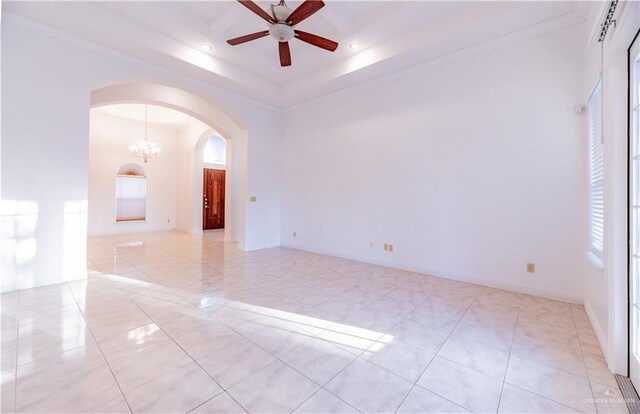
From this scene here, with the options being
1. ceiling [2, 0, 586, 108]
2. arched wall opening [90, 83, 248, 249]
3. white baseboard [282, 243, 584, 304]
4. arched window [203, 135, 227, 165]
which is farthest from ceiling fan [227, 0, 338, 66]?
arched window [203, 135, 227, 165]

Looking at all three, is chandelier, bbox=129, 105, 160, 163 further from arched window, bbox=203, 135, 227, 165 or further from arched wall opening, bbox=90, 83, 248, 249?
arched window, bbox=203, 135, 227, 165

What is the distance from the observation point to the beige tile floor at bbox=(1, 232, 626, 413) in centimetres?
170

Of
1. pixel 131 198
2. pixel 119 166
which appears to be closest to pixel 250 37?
pixel 119 166

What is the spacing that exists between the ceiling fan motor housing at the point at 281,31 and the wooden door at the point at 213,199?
23.5 feet

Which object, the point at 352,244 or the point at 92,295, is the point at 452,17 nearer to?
the point at 352,244

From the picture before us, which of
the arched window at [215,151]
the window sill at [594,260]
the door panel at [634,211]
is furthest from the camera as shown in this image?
the arched window at [215,151]

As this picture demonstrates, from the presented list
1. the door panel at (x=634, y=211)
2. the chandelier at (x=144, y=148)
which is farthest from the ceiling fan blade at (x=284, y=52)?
the chandelier at (x=144, y=148)

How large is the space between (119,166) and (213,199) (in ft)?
9.46

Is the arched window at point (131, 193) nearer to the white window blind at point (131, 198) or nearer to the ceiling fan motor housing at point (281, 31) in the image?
the white window blind at point (131, 198)

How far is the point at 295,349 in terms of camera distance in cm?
222

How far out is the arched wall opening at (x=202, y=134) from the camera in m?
5.17

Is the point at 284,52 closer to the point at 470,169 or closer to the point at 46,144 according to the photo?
the point at 470,169

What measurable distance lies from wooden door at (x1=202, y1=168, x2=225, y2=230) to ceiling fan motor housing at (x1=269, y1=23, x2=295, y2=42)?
718 cm

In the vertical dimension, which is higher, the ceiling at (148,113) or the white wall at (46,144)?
the ceiling at (148,113)
